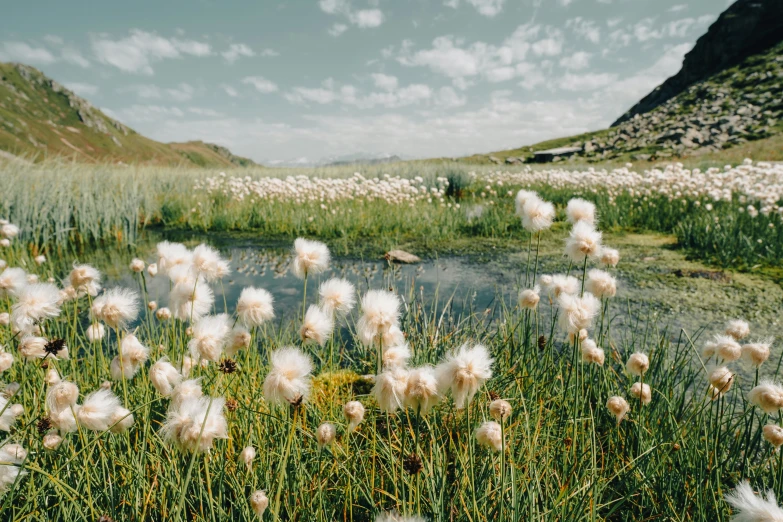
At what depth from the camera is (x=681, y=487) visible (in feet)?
6.20

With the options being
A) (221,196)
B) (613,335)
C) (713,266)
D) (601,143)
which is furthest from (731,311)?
(601,143)

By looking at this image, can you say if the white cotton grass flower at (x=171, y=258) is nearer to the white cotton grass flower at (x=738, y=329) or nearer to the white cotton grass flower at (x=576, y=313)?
the white cotton grass flower at (x=576, y=313)

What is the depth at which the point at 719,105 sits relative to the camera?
43656mm

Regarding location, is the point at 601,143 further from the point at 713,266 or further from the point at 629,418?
the point at 629,418

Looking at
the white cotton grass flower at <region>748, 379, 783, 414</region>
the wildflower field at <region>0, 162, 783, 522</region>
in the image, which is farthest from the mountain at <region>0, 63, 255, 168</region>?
the white cotton grass flower at <region>748, 379, 783, 414</region>

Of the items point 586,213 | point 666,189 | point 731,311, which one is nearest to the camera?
point 586,213

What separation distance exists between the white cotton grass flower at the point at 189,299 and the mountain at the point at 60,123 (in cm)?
14129

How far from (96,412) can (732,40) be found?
90.8m

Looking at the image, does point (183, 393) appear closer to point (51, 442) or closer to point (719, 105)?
point (51, 442)

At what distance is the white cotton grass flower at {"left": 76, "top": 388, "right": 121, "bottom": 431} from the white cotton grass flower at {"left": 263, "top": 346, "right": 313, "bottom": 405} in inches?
20.0

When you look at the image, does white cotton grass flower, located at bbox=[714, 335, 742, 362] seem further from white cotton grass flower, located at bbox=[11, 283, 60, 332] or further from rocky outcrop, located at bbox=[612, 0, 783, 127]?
rocky outcrop, located at bbox=[612, 0, 783, 127]

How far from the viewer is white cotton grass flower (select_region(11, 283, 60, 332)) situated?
5.68 feet

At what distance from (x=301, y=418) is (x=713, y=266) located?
269 inches

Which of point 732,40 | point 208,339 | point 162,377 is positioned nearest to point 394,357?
point 208,339
